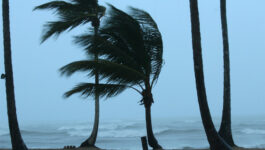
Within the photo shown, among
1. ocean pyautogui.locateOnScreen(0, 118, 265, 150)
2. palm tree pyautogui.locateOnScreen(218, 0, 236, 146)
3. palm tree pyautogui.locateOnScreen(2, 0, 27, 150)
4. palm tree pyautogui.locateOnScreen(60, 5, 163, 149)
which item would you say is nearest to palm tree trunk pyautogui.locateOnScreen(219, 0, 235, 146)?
palm tree pyautogui.locateOnScreen(218, 0, 236, 146)

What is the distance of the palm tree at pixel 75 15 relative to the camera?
46.5 ft

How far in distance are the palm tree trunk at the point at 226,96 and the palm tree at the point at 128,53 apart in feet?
7.01

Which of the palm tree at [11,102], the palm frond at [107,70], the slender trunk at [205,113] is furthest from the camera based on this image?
the palm tree at [11,102]

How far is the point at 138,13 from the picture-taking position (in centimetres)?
1339

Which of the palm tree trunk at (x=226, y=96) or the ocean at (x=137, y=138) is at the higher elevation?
the palm tree trunk at (x=226, y=96)

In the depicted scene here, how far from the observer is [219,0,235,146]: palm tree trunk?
13.3 m

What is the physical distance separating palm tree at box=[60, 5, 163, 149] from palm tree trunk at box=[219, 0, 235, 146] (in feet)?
7.01

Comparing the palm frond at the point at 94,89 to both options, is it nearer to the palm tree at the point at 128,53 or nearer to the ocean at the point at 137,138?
the palm tree at the point at 128,53

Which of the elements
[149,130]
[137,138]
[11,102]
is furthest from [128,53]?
[137,138]

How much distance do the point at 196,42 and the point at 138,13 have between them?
3.63 meters

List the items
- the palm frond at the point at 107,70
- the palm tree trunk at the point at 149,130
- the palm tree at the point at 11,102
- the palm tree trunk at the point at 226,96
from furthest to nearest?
the palm tree trunk at the point at 226,96 < the palm tree trunk at the point at 149,130 < the palm tree at the point at 11,102 < the palm frond at the point at 107,70

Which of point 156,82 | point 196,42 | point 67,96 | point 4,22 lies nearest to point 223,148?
point 196,42

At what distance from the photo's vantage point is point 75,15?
14789 millimetres

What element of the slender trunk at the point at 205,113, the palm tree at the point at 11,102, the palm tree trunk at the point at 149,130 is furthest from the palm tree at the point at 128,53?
the slender trunk at the point at 205,113
